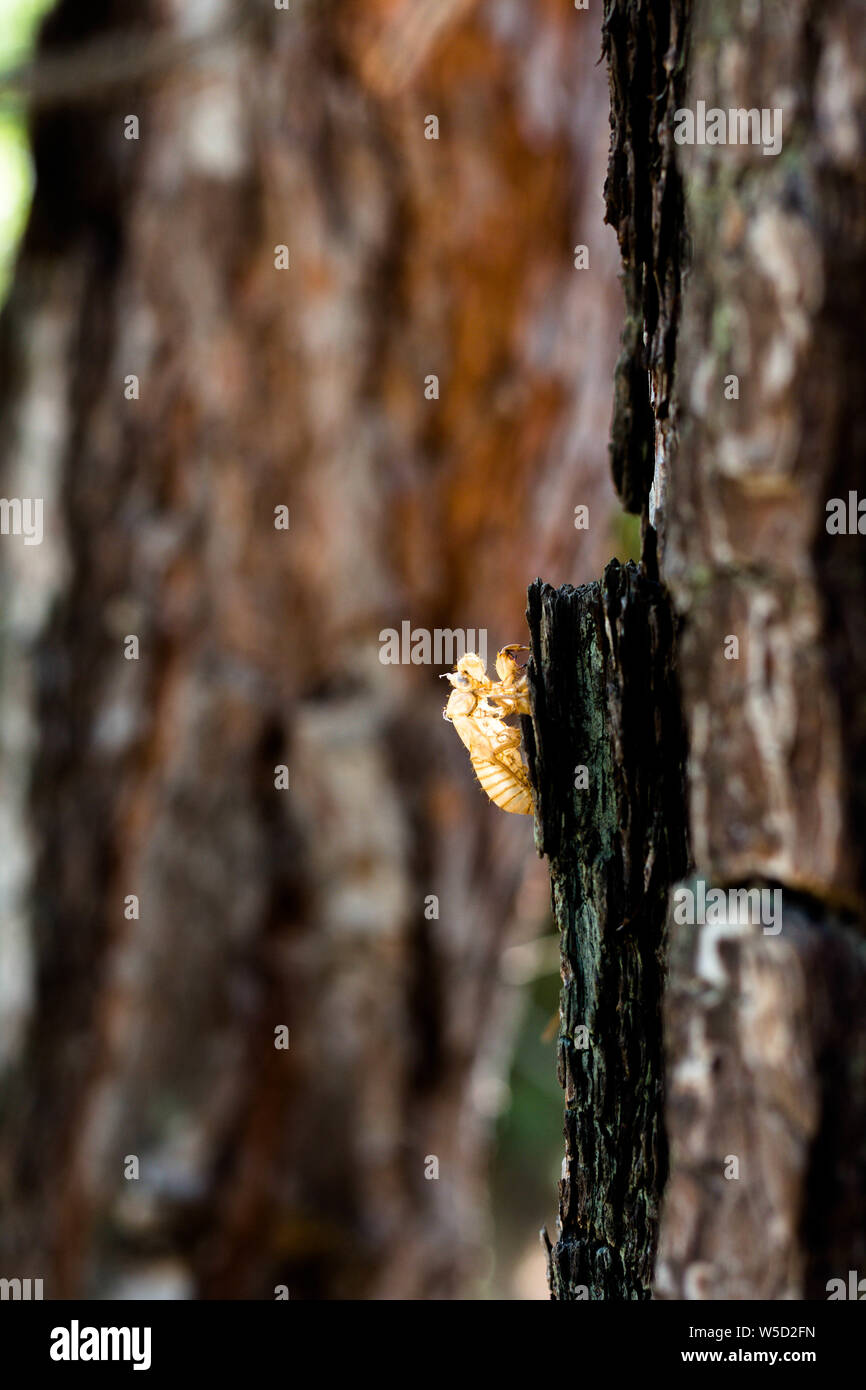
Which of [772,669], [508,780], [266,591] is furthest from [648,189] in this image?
[266,591]

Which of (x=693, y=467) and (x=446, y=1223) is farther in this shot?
(x=446, y=1223)

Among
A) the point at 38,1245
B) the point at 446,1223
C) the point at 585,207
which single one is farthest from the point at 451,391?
the point at 38,1245

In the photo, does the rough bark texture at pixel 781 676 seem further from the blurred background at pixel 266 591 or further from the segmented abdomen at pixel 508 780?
the blurred background at pixel 266 591

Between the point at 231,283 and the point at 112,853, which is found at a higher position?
the point at 231,283

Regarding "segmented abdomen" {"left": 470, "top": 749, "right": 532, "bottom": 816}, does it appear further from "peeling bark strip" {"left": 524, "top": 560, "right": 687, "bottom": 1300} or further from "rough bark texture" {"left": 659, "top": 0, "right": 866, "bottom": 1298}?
"rough bark texture" {"left": 659, "top": 0, "right": 866, "bottom": 1298}

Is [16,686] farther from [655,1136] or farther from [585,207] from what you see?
[655,1136]

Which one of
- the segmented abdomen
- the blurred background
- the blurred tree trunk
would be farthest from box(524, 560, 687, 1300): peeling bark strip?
Result: the blurred background

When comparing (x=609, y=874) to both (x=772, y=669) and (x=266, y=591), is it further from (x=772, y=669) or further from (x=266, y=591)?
(x=266, y=591)
